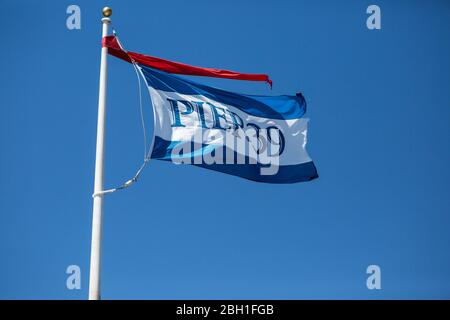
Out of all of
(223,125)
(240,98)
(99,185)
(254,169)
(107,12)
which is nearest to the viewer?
(99,185)

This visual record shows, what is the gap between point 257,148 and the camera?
17.5 m

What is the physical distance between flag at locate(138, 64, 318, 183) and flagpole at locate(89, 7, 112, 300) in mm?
1171

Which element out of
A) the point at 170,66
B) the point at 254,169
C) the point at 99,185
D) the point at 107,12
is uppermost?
Answer: the point at 107,12

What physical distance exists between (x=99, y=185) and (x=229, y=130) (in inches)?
152

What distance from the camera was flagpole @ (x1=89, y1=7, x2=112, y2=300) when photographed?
14.4 meters

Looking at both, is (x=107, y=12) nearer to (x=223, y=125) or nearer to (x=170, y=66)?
(x=170, y=66)

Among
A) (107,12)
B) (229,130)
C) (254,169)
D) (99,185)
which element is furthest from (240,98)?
(99,185)

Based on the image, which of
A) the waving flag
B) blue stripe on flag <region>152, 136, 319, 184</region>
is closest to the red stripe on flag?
the waving flag

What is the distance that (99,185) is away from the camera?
1501 cm

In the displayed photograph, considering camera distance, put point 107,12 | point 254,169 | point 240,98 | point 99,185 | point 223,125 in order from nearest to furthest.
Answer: point 99,185
point 107,12
point 223,125
point 254,169
point 240,98

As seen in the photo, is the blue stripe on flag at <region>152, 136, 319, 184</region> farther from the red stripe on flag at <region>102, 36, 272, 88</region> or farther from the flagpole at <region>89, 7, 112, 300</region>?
the red stripe on flag at <region>102, 36, 272, 88</region>

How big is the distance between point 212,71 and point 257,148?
2.34 m

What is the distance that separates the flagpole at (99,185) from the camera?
1444cm
